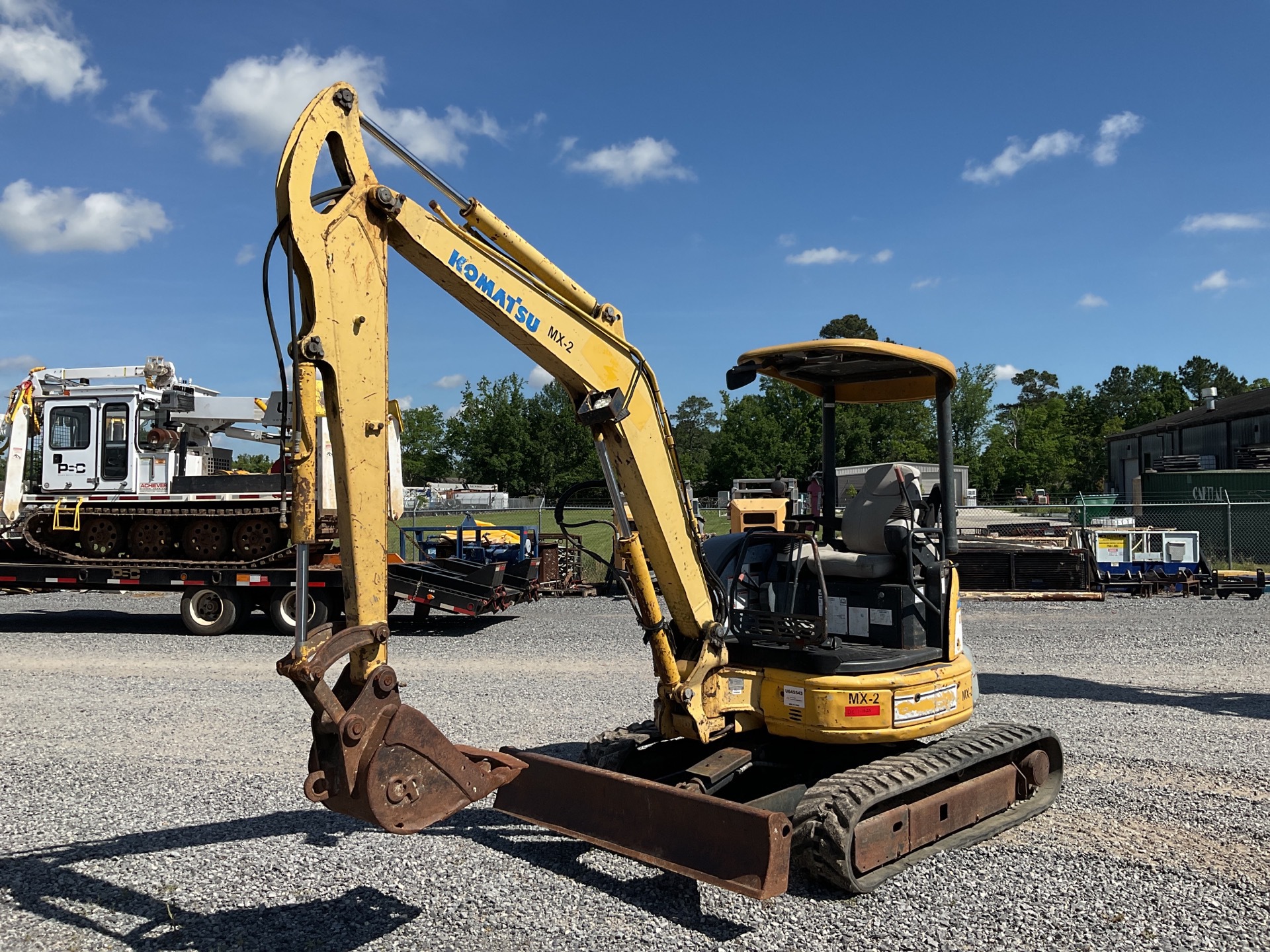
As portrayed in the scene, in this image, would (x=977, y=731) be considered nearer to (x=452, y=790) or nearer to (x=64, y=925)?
(x=452, y=790)

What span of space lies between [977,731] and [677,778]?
6.56 ft

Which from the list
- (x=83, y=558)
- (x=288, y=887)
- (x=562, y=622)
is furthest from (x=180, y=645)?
(x=288, y=887)

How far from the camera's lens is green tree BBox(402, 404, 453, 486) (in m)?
81.2

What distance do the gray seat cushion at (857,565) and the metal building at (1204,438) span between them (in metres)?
36.0

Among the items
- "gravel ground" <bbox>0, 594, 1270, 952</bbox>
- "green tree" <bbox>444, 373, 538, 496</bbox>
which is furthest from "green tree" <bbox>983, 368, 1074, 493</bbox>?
"gravel ground" <bbox>0, 594, 1270, 952</bbox>

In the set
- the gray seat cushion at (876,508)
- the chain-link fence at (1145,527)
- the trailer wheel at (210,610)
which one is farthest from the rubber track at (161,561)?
the gray seat cushion at (876,508)

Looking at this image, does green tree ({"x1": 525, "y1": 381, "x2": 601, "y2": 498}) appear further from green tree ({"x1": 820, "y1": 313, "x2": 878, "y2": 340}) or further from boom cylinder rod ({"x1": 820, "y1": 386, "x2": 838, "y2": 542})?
boom cylinder rod ({"x1": 820, "y1": 386, "x2": 838, "y2": 542})

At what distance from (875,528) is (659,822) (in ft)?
7.50

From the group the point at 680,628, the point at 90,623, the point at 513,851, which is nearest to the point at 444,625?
the point at 90,623

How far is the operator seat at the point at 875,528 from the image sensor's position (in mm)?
5855

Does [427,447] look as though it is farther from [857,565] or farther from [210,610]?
[857,565]

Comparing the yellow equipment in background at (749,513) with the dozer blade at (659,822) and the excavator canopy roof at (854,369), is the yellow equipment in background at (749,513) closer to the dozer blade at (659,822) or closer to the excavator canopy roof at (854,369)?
the excavator canopy roof at (854,369)

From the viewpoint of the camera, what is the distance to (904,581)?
19.4 feet

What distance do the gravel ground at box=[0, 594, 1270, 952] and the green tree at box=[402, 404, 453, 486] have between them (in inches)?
2813
